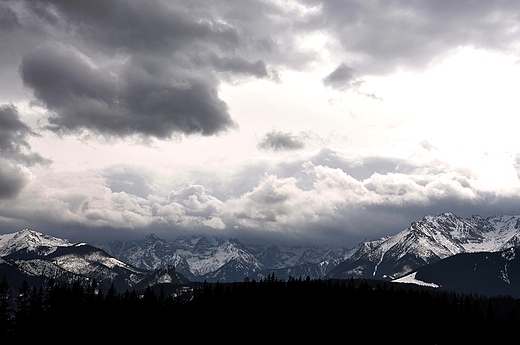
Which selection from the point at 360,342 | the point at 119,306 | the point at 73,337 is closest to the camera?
the point at 73,337

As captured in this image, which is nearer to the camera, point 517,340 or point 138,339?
point 138,339

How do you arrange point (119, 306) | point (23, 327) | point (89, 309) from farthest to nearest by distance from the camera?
Answer: point (119, 306) < point (89, 309) < point (23, 327)

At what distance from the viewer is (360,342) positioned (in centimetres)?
16888

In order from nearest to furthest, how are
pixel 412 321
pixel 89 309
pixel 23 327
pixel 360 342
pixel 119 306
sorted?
pixel 23 327
pixel 89 309
pixel 119 306
pixel 360 342
pixel 412 321

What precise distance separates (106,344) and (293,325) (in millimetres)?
70129

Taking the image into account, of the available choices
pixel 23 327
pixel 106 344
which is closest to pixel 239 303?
pixel 106 344

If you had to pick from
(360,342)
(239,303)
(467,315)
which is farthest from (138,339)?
(467,315)

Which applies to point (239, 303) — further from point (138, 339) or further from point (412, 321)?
point (412, 321)

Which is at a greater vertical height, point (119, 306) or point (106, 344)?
point (119, 306)

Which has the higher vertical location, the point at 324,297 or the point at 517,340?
the point at 324,297

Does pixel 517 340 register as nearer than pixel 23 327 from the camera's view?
No

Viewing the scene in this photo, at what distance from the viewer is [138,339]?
5714 inches

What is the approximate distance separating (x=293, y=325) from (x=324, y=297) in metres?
24.9

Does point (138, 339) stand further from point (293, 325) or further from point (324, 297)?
point (324, 297)
